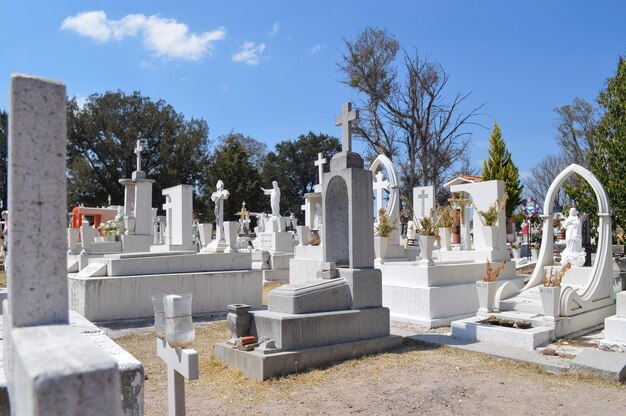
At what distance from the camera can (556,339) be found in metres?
7.29

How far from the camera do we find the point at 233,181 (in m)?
43.2

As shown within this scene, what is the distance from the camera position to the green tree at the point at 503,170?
82.8 feet

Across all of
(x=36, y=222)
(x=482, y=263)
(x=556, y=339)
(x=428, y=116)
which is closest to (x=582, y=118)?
(x=428, y=116)

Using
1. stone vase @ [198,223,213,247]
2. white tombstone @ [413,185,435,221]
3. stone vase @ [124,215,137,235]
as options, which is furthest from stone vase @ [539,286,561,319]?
stone vase @ [198,223,213,247]

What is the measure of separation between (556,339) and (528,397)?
2.81 metres

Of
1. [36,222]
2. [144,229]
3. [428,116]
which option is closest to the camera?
[36,222]

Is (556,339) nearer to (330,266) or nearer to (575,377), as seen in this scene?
(575,377)

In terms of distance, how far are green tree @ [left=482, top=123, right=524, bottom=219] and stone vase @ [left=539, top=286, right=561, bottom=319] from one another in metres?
18.5

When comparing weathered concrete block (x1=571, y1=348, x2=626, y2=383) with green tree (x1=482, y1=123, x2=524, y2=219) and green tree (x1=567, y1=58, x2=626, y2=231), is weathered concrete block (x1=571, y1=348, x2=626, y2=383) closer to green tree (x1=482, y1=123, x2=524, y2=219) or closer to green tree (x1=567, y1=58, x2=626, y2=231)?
green tree (x1=567, y1=58, x2=626, y2=231)

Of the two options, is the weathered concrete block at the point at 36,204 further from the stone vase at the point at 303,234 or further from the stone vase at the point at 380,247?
the stone vase at the point at 303,234

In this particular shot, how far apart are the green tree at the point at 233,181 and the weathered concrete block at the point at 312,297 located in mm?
36355

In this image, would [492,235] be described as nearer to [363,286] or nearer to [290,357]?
[363,286]

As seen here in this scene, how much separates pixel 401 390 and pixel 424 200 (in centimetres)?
936

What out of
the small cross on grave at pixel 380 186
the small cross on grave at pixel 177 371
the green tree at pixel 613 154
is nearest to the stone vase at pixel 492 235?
the green tree at pixel 613 154
